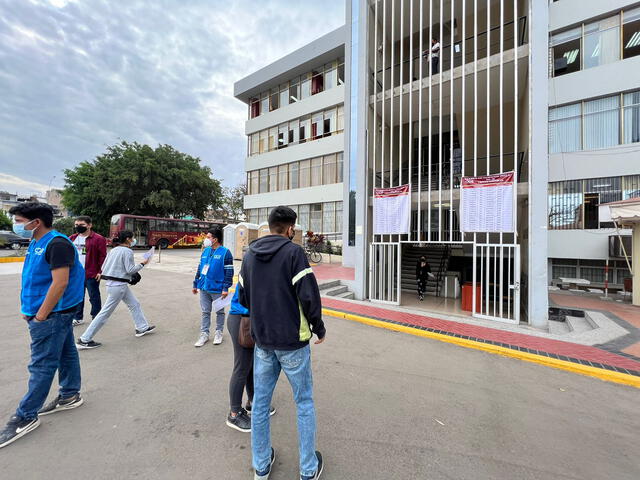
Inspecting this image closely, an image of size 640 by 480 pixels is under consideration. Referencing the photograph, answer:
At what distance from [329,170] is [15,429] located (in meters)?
19.1

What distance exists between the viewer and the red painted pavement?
13.6ft

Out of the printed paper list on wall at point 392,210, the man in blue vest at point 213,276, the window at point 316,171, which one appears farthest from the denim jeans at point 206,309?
the window at point 316,171

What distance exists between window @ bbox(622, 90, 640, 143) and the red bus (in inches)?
868

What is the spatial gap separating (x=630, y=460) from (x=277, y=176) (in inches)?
887

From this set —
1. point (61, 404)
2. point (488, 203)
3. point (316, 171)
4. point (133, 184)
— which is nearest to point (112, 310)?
point (61, 404)

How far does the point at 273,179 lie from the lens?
23.0 m

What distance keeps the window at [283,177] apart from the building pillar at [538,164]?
17.3m

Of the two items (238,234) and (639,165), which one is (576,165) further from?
(238,234)

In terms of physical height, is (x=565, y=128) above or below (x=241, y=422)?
above

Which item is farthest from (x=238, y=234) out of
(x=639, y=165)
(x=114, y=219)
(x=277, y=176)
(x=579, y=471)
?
(x=639, y=165)

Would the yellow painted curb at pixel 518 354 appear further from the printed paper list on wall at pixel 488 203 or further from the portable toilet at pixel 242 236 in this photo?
the portable toilet at pixel 242 236

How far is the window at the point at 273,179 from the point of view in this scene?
22812 mm

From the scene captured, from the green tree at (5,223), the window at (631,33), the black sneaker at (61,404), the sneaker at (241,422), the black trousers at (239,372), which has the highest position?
the window at (631,33)

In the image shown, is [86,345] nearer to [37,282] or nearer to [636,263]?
[37,282]
